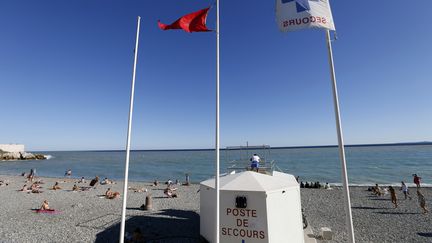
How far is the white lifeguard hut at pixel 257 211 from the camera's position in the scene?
323 inches

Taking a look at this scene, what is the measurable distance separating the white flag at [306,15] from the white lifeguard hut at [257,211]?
569 cm

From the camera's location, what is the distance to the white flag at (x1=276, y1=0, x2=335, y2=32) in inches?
280

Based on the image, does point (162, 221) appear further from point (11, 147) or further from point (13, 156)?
point (11, 147)

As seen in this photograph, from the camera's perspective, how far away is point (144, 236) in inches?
435

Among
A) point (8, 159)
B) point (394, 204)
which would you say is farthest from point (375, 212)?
point (8, 159)

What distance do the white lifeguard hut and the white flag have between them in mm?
5692

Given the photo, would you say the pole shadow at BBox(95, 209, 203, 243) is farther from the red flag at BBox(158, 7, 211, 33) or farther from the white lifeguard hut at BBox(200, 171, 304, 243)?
the red flag at BBox(158, 7, 211, 33)

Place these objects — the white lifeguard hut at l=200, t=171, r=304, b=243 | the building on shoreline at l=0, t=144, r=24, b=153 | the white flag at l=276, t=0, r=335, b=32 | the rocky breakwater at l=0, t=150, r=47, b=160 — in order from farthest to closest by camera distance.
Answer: the building on shoreline at l=0, t=144, r=24, b=153 < the rocky breakwater at l=0, t=150, r=47, b=160 < the white lifeguard hut at l=200, t=171, r=304, b=243 < the white flag at l=276, t=0, r=335, b=32

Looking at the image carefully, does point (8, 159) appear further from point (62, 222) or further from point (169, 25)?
point (169, 25)

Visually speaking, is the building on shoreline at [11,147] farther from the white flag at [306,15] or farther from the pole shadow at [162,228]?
the white flag at [306,15]

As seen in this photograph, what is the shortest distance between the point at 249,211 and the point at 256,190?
0.81 meters

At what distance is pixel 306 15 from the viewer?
7.11 m

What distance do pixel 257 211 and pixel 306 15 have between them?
680 centimetres

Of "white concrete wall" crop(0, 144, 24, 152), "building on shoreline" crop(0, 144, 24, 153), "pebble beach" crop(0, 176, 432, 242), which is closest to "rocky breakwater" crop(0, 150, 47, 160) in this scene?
"building on shoreline" crop(0, 144, 24, 153)
